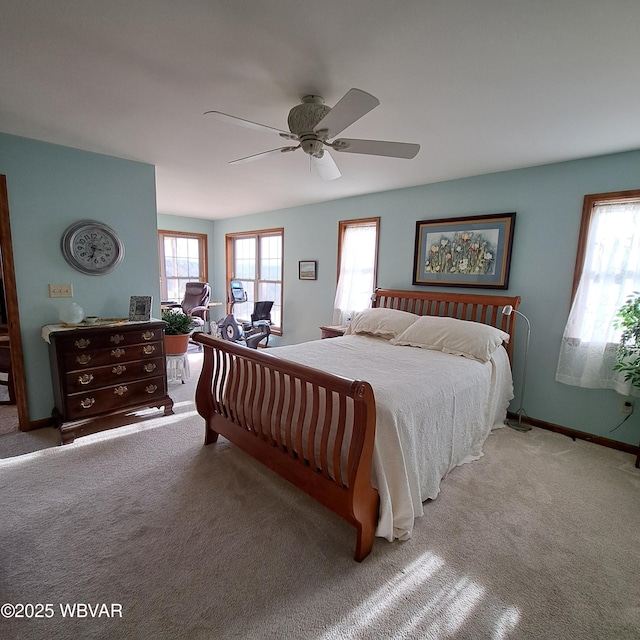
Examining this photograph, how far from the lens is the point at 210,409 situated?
2.64 metres

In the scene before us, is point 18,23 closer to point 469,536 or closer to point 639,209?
point 469,536

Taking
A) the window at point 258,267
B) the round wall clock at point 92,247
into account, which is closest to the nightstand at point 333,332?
the window at point 258,267

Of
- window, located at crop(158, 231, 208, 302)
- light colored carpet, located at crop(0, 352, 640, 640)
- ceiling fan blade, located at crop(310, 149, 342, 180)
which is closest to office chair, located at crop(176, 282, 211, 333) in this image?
window, located at crop(158, 231, 208, 302)

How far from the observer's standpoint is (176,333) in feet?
13.4

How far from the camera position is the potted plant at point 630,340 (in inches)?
94.8

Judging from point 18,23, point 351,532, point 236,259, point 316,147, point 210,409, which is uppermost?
point 18,23

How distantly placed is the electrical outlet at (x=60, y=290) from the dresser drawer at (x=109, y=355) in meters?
0.63

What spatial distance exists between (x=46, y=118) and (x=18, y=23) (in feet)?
3.56

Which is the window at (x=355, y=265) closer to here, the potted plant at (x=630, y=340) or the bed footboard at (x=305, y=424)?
the bed footboard at (x=305, y=424)

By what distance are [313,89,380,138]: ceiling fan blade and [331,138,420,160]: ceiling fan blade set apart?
0.44 ft

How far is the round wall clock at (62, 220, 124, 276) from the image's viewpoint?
2.85 m

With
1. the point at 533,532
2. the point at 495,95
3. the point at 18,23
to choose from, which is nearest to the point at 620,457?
the point at 533,532

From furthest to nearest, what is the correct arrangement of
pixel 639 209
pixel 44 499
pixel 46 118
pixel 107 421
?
pixel 107 421, pixel 639 209, pixel 46 118, pixel 44 499

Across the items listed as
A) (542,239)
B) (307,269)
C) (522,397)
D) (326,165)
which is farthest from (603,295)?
(307,269)
